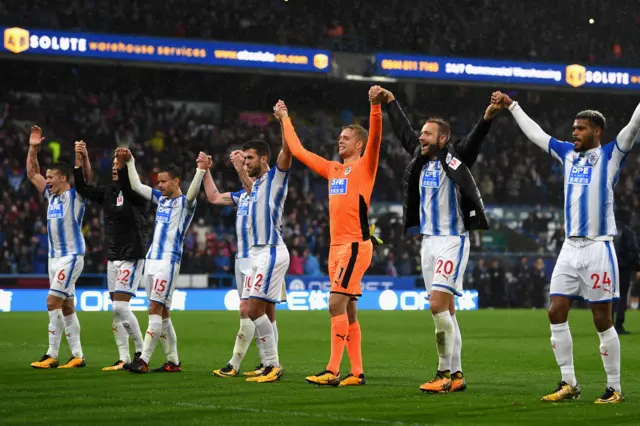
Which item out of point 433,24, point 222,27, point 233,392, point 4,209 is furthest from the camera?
point 433,24

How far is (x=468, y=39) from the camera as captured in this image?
3966 centimetres

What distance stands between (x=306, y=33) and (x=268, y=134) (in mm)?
3768

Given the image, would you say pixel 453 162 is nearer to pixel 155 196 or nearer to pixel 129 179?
pixel 155 196

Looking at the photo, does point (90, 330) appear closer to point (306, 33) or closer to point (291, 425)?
point (291, 425)

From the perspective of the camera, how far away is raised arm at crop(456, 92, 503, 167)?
29.4 feet

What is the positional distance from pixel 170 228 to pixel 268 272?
1.55 meters

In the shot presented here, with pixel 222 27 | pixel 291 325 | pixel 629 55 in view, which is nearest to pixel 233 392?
pixel 291 325

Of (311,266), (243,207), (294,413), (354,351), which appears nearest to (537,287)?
(311,266)

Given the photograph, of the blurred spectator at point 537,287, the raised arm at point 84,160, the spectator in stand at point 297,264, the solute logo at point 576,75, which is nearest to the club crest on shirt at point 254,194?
the raised arm at point 84,160

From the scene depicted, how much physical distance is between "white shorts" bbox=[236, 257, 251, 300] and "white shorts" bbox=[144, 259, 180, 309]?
688 mm

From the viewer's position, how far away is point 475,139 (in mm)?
9172

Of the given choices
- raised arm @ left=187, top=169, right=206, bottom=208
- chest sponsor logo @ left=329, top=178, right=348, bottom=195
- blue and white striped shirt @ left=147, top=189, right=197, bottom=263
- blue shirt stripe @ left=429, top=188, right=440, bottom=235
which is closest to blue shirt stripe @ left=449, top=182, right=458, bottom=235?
blue shirt stripe @ left=429, top=188, right=440, bottom=235

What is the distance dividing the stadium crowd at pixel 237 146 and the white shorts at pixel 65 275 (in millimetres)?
16161

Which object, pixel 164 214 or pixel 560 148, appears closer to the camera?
pixel 560 148
